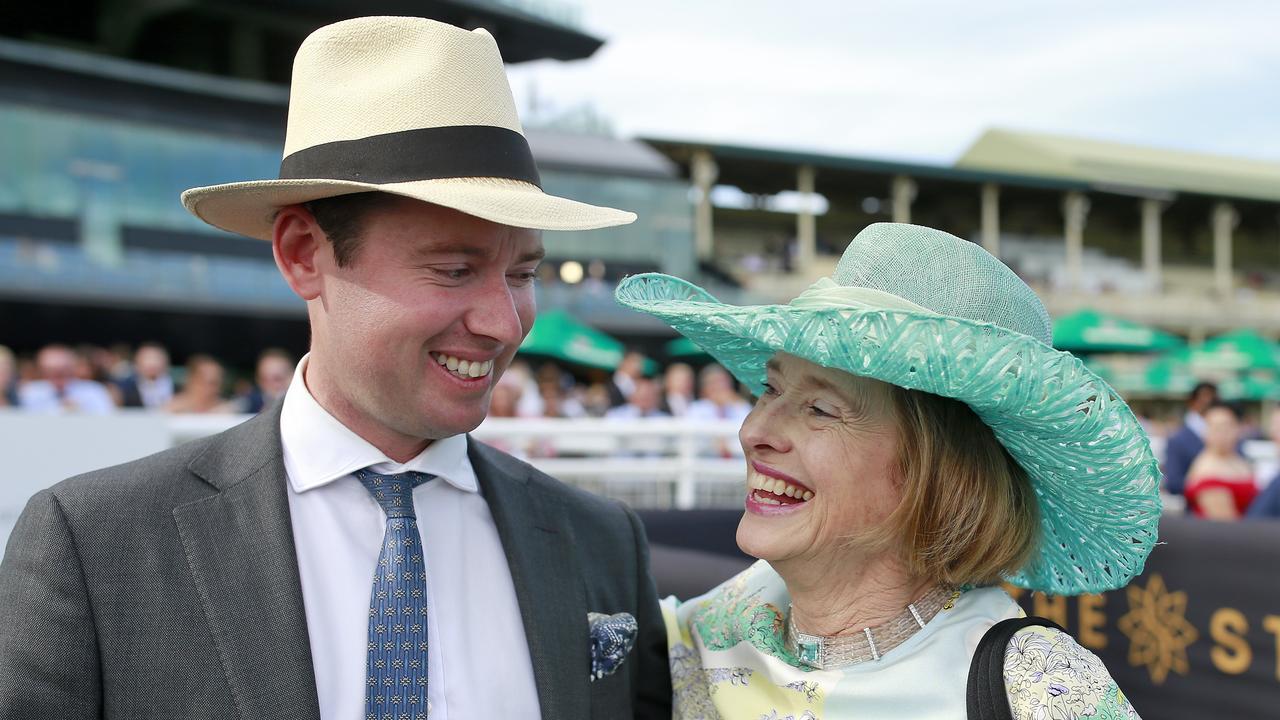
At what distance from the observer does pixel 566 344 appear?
1212 centimetres

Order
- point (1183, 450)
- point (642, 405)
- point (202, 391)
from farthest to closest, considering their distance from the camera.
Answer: point (642, 405)
point (202, 391)
point (1183, 450)

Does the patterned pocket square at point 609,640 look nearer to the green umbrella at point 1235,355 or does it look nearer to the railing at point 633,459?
the railing at point 633,459

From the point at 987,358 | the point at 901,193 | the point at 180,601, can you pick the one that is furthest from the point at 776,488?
Answer: the point at 901,193

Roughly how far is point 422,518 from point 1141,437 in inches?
50.2

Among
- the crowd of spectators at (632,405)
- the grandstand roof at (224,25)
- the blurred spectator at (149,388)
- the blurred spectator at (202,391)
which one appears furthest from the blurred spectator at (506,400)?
the grandstand roof at (224,25)

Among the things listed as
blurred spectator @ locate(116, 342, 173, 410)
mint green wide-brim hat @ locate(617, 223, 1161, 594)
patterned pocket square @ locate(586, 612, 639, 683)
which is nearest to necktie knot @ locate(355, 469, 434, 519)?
patterned pocket square @ locate(586, 612, 639, 683)

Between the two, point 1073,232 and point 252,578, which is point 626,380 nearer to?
point 252,578

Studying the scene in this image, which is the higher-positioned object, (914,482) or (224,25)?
(224,25)

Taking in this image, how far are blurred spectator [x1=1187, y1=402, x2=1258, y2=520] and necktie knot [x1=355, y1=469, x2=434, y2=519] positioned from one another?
599cm

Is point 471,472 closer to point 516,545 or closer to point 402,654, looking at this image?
point 516,545

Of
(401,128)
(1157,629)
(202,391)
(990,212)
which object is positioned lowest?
(990,212)

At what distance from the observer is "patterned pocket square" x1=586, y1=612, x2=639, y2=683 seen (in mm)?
2156

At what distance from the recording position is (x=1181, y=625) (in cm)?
399

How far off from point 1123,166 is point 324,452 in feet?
142
